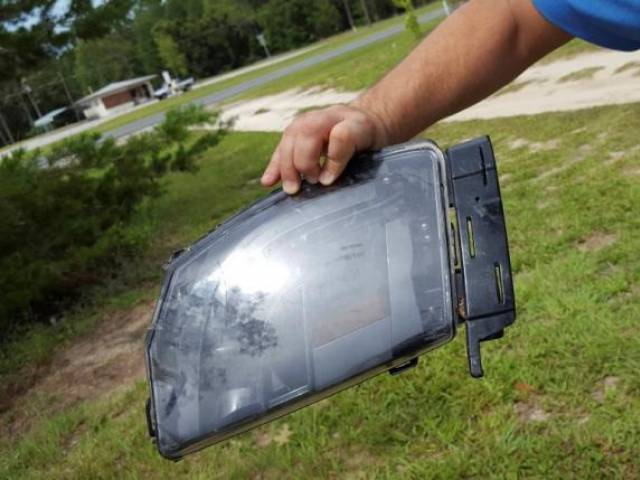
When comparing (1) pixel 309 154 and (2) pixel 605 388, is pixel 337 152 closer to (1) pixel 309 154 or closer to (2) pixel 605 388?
(1) pixel 309 154

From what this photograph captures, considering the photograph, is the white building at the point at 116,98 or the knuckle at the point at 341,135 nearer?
the knuckle at the point at 341,135

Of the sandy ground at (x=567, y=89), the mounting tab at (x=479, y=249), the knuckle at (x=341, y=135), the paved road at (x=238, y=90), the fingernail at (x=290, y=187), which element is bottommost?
the sandy ground at (x=567, y=89)

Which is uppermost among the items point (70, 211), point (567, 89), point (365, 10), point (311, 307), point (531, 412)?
point (365, 10)

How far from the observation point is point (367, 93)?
1.49m

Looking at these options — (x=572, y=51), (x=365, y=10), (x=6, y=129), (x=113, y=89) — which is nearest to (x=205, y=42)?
(x=113, y=89)

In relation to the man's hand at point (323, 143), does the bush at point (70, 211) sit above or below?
below

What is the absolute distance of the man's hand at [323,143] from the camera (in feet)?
4.25

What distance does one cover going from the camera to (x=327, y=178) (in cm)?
130

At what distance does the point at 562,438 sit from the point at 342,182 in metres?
1.44

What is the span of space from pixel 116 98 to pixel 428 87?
204 feet

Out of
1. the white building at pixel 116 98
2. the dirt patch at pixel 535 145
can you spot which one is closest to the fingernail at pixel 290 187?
the dirt patch at pixel 535 145

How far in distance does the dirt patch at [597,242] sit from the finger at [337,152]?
99.8 inches

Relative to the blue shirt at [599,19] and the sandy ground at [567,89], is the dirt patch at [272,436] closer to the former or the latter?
the blue shirt at [599,19]

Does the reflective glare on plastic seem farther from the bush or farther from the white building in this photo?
the white building
